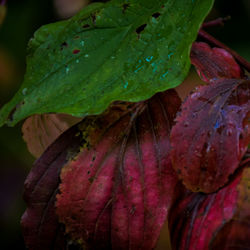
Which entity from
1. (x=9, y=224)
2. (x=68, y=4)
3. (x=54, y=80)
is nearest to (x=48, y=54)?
(x=54, y=80)

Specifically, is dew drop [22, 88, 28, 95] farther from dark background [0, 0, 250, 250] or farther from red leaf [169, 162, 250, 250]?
dark background [0, 0, 250, 250]

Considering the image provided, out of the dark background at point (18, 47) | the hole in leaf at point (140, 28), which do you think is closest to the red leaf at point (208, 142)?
the hole in leaf at point (140, 28)

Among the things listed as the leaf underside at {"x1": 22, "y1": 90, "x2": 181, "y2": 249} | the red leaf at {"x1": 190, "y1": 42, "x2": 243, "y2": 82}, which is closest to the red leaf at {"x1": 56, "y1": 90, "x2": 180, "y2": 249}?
the leaf underside at {"x1": 22, "y1": 90, "x2": 181, "y2": 249}

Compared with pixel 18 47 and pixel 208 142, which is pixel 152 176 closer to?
pixel 208 142

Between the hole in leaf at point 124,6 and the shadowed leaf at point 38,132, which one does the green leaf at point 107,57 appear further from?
the shadowed leaf at point 38,132

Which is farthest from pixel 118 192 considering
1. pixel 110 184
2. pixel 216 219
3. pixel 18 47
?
pixel 18 47

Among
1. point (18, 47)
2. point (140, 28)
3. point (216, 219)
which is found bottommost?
point (18, 47)
